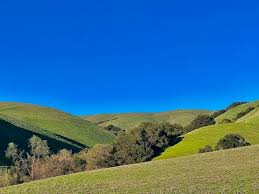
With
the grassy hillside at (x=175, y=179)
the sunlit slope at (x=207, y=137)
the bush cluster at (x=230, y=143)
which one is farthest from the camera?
the sunlit slope at (x=207, y=137)

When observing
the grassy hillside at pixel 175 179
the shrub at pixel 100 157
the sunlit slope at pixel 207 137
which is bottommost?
the grassy hillside at pixel 175 179

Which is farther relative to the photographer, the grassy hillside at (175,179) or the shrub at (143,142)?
the shrub at (143,142)

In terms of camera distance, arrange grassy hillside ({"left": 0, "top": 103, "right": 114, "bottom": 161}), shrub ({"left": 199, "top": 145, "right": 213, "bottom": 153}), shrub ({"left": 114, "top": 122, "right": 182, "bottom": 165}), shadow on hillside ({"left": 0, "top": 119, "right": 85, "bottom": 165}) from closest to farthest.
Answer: shrub ({"left": 199, "top": 145, "right": 213, "bottom": 153}) < shrub ({"left": 114, "top": 122, "right": 182, "bottom": 165}) < shadow on hillside ({"left": 0, "top": 119, "right": 85, "bottom": 165}) < grassy hillside ({"left": 0, "top": 103, "right": 114, "bottom": 161})

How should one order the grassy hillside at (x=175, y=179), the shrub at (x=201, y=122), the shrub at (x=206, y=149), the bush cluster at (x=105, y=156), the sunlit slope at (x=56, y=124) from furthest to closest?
the sunlit slope at (x=56, y=124) → the shrub at (x=201, y=122) → the shrub at (x=206, y=149) → the bush cluster at (x=105, y=156) → the grassy hillside at (x=175, y=179)

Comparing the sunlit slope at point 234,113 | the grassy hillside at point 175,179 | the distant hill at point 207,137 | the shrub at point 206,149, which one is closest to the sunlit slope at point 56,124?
the sunlit slope at point 234,113

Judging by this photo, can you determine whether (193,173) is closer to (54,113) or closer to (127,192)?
(127,192)

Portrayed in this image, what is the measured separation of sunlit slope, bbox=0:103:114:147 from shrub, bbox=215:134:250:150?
6996 centimetres

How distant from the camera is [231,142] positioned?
76938 millimetres

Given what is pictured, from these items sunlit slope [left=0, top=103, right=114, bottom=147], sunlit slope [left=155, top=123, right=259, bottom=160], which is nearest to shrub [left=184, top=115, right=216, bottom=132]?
sunlit slope [left=155, top=123, right=259, bottom=160]

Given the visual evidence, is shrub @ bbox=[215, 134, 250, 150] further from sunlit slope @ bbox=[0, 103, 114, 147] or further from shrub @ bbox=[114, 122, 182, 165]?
sunlit slope @ bbox=[0, 103, 114, 147]

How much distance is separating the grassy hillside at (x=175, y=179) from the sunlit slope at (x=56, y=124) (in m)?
95.1

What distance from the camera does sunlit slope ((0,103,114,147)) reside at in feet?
486

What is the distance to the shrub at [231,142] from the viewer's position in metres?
76.6

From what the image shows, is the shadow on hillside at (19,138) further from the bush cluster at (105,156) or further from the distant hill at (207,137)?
the distant hill at (207,137)
